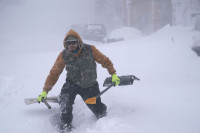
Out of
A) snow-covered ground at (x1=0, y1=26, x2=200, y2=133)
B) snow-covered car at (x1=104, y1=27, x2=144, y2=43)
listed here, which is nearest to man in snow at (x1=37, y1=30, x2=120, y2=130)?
snow-covered ground at (x1=0, y1=26, x2=200, y2=133)

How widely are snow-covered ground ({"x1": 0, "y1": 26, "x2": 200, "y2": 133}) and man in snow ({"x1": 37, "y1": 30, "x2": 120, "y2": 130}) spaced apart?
0.31 m

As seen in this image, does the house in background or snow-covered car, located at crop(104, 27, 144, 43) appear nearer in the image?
snow-covered car, located at crop(104, 27, 144, 43)

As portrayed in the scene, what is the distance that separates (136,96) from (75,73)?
1.49m

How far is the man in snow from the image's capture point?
2918mm

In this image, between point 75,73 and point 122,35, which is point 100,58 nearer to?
point 75,73

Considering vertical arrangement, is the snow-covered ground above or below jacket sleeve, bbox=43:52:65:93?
below

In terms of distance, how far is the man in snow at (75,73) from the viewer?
9.57ft

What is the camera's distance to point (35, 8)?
3809 centimetres

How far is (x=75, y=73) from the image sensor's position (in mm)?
3053

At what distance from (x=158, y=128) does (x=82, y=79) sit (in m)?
1.29

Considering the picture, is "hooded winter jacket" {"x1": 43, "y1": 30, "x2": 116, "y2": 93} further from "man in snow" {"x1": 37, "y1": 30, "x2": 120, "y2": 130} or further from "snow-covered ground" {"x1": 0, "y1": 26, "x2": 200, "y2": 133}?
"snow-covered ground" {"x1": 0, "y1": 26, "x2": 200, "y2": 133}

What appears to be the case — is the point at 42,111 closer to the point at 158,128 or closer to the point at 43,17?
the point at 158,128

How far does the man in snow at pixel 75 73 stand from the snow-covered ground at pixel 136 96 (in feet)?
1.03

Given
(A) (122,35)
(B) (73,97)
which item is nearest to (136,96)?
(B) (73,97)
